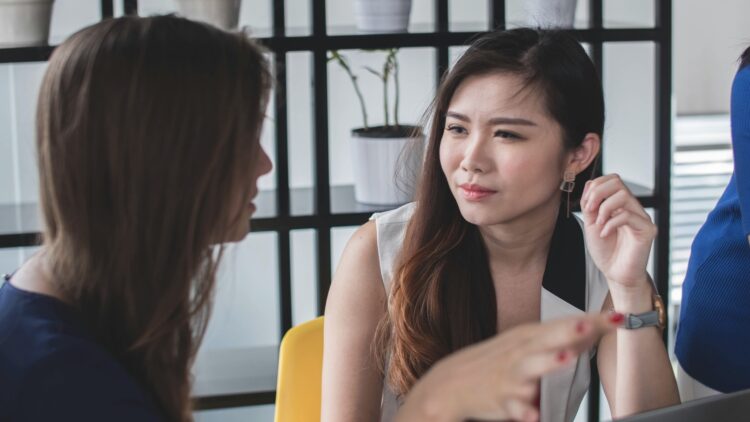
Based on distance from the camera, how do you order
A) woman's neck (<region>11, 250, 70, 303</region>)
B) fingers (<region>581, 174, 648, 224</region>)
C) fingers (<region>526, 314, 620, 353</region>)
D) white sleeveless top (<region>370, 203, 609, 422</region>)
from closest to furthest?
fingers (<region>526, 314, 620, 353</region>)
woman's neck (<region>11, 250, 70, 303</region>)
fingers (<region>581, 174, 648, 224</region>)
white sleeveless top (<region>370, 203, 609, 422</region>)

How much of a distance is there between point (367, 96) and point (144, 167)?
6.32ft

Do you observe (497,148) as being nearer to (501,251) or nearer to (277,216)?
(501,251)

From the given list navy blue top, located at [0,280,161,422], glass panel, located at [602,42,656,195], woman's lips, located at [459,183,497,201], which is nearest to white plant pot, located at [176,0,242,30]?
woman's lips, located at [459,183,497,201]

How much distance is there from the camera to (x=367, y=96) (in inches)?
117

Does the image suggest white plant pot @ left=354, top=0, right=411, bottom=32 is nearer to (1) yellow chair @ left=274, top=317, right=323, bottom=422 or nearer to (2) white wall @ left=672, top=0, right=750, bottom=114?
(1) yellow chair @ left=274, top=317, right=323, bottom=422

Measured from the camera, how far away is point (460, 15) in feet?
10.1

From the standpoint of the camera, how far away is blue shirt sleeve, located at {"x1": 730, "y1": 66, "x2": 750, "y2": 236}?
5.65ft

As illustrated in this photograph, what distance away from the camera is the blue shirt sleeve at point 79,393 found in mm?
1036

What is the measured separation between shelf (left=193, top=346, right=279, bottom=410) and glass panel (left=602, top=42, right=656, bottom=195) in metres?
1.23

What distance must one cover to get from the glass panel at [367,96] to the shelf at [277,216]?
245 mm

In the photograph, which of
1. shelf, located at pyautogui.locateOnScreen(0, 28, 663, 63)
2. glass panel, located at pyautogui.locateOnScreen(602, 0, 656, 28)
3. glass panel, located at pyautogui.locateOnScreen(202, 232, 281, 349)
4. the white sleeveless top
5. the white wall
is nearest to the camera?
the white sleeveless top

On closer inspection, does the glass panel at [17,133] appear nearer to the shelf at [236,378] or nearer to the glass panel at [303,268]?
the shelf at [236,378]

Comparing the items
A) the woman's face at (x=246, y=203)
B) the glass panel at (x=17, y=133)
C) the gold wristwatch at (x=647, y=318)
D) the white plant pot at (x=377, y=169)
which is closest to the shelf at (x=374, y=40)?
the white plant pot at (x=377, y=169)

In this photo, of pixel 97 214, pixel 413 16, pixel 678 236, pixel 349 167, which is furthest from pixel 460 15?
pixel 97 214
